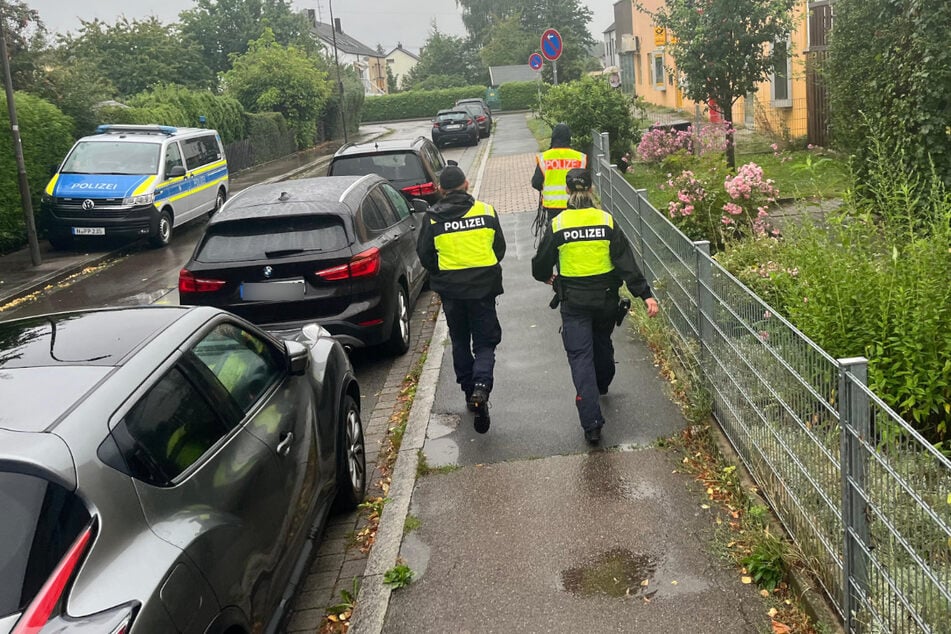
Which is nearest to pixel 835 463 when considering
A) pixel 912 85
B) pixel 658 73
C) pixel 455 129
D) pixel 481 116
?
pixel 912 85

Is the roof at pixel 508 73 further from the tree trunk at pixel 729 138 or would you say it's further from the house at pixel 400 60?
the tree trunk at pixel 729 138

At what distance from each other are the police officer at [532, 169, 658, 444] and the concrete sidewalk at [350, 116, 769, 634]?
1.37ft

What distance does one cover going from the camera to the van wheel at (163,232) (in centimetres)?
1733

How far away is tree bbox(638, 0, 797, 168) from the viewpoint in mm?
17219

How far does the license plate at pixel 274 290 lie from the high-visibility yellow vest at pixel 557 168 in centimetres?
324

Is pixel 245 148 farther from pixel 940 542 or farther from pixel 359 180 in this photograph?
pixel 940 542

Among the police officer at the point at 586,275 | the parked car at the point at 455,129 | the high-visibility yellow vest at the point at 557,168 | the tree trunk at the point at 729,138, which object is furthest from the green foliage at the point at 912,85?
the parked car at the point at 455,129

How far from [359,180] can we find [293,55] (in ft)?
115

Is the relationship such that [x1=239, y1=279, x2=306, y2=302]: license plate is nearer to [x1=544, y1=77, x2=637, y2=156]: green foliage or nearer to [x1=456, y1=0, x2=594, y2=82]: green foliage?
[x1=544, y1=77, x2=637, y2=156]: green foliage

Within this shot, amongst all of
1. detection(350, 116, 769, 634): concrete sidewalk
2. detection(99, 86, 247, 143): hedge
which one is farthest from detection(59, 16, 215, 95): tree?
detection(350, 116, 769, 634): concrete sidewalk

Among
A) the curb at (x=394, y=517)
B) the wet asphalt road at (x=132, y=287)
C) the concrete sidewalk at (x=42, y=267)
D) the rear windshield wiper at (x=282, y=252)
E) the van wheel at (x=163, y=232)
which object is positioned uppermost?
the rear windshield wiper at (x=282, y=252)

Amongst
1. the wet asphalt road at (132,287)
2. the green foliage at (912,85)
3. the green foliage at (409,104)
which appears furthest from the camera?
the green foliage at (409,104)

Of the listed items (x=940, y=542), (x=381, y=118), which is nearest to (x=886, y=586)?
(x=940, y=542)

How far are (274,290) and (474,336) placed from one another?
202 cm
